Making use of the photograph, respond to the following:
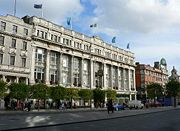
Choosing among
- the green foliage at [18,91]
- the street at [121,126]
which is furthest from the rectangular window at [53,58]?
the street at [121,126]

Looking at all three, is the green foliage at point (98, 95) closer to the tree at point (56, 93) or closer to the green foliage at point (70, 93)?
the green foliage at point (70, 93)

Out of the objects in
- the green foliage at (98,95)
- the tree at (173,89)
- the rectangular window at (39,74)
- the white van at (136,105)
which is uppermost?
the rectangular window at (39,74)

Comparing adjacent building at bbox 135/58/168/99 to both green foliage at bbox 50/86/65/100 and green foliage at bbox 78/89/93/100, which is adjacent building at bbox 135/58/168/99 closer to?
green foliage at bbox 78/89/93/100

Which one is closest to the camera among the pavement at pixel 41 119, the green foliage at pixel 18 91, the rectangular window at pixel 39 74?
the pavement at pixel 41 119

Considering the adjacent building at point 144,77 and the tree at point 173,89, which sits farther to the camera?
the adjacent building at point 144,77

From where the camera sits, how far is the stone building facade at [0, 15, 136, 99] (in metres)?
59.2

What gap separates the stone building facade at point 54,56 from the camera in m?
59.2

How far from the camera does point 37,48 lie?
65750mm

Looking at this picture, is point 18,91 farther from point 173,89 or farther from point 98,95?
point 173,89

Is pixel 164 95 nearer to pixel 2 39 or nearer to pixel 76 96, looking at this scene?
pixel 76 96

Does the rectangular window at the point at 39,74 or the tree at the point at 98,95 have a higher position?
the rectangular window at the point at 39,74

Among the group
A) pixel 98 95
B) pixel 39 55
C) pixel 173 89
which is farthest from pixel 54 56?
pixel 173 89

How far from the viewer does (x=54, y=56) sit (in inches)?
2790

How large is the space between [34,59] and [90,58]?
2249 cm
